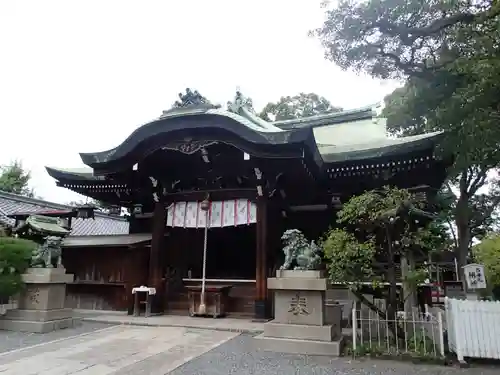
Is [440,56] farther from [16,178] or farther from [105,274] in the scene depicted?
[16,178]

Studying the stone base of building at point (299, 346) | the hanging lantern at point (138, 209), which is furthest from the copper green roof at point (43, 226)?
the stone base of building at point (299, 346)

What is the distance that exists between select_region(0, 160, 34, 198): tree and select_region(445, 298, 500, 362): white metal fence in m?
30.2

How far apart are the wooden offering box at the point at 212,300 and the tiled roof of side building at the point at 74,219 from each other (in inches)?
304

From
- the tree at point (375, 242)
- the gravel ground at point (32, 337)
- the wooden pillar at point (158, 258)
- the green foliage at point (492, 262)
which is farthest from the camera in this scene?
the wooden pillar at point (158, 258)

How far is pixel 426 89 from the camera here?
284 inches

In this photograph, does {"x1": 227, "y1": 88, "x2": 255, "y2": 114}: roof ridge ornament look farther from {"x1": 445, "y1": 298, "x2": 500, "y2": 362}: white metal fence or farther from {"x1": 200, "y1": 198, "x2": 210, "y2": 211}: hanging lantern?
{"x1": 445, "y1": 298, "x2": 500, "y2": 362}: white metal fence

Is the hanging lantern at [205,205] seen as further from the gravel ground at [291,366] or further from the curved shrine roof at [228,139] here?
the gravel ground at [291,366]

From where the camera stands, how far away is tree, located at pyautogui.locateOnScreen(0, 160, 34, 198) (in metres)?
28.0

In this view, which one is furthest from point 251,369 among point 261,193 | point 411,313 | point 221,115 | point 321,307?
point 221,115

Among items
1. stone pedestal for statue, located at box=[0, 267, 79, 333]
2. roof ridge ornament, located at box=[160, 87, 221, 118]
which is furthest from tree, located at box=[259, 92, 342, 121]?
stone pedestal for statue, located at box=[0, 267, 79, 333]

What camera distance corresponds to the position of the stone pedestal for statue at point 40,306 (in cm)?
707

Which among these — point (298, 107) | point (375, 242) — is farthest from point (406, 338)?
point (298, 107)

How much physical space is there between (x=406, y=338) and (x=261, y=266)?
3.64 m

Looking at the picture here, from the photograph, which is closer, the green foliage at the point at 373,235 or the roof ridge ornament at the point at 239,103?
the green foliage at the point at 373,235
